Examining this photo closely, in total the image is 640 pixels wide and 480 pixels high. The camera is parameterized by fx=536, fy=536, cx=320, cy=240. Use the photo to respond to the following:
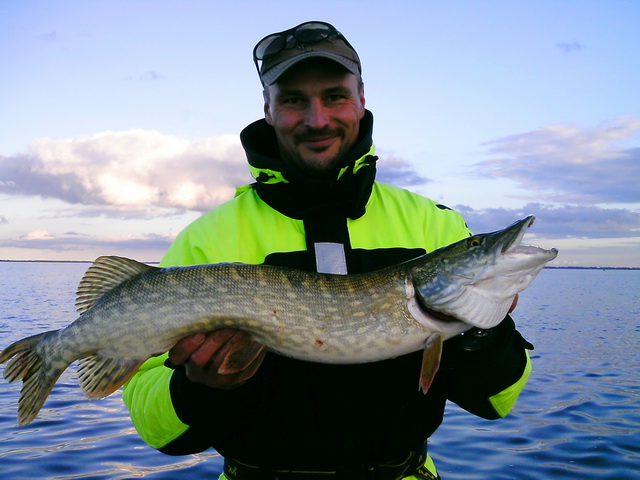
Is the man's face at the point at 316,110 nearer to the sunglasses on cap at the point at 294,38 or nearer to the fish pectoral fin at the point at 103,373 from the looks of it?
the sunglasses on cap at the point at 294,38

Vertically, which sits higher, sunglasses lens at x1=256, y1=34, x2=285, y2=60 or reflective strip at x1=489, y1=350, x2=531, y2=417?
sunglasses lens at x1=256, y1=34, x2=285, y2=60

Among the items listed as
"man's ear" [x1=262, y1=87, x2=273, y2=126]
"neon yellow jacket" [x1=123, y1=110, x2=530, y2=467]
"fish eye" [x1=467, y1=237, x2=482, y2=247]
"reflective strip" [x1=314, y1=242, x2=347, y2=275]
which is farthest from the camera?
"man's ear" [x1=262, y1=87, x2=273, y2=126]

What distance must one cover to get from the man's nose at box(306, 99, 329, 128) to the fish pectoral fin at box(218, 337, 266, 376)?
4.09 ft

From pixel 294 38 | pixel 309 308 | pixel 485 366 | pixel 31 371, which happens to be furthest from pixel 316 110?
pixel 31 371

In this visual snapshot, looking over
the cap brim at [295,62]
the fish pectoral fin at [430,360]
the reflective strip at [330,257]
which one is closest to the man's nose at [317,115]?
the cap brim at [295,62]

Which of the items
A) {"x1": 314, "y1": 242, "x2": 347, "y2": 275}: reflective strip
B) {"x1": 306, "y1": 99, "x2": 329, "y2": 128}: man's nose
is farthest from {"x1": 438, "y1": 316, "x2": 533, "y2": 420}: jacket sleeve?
{"x1": 306, "y1": 99, "x2": 329, "y2": 128}: man's nose

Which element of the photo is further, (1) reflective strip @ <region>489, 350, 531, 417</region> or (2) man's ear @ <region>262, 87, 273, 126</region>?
(2) man's ear @ <region>262, 87, 273, 126</region>

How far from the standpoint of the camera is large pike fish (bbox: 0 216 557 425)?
2.65m

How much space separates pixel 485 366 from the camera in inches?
103

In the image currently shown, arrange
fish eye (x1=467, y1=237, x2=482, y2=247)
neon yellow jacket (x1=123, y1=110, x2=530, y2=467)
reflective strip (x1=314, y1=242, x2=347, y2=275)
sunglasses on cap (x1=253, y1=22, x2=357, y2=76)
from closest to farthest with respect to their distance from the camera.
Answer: neon yellow jacket (x1=123, y1=110, x2=530, y2=467) → fish eye (x1=467, y1=237, x2=482, y2=247) → reflective strip (x1=314, y1=242, x2=347, y2=275) → sunglasses on cap (x1=253, y1=22, x2=357, y2=76)

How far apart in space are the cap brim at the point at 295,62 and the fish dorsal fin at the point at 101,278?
4.35 feet

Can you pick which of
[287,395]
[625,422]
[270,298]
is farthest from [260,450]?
[625,422]

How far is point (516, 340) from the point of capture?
9.08 feet

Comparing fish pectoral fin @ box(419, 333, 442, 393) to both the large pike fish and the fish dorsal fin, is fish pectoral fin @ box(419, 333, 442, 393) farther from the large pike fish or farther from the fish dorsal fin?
the fish dorsal fin
